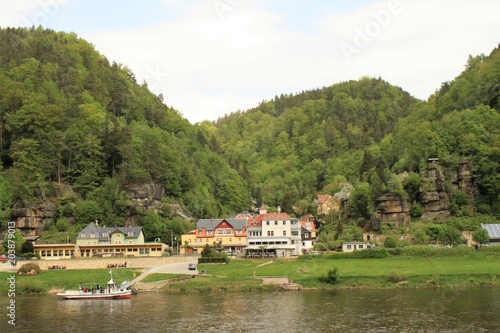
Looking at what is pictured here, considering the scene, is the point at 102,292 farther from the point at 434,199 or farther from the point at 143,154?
the point at 434,199

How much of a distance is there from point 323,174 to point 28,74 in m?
93.1

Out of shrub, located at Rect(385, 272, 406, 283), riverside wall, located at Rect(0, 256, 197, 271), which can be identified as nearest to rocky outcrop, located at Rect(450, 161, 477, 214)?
shrub, located at Rect(385, 272, 406, 283)

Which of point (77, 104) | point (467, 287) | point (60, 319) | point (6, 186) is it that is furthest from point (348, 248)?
point (77, 104)

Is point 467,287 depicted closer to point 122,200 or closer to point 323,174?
point 122,200

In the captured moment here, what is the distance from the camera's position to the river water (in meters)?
49.8

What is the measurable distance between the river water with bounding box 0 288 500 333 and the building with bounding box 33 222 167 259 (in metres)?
32.1

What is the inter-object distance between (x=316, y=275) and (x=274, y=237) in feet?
96.6

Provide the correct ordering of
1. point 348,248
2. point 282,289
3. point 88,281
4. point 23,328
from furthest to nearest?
point 348,248 < point 88,281 < point 282,289 < point 23,328

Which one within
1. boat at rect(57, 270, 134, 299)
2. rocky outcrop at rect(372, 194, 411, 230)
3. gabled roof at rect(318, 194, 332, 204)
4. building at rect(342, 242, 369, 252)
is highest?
gabled roof at rect(318, 194, 332, 204)

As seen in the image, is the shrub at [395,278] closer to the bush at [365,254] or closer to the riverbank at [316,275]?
the riverbank at [316,275]

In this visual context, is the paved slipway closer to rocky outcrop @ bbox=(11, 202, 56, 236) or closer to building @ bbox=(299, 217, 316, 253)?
building @ bbox=(299, 217, 316, 253)

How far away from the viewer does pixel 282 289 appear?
7362 cm

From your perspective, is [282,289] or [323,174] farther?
[323,174]

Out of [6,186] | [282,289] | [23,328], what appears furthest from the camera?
[6,186]
